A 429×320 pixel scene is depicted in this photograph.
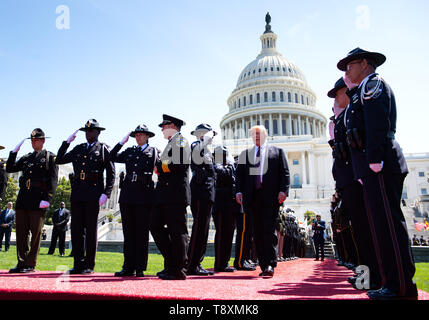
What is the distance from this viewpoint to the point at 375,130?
3.66m

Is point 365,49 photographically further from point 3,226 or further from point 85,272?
point 3,226

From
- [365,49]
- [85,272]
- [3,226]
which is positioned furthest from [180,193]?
[3,226]

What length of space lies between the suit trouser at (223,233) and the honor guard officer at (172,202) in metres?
1.72

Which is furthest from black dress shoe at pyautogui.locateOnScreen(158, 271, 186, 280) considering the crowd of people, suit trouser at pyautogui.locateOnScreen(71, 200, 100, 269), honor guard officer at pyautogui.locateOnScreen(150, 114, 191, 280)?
suit trouser at pyautogui.locateOnScreen(71, 200, 100, 269)

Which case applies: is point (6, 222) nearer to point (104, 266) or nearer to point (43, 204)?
point (104, 266)

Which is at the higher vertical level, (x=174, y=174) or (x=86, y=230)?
(x=174, y=174)

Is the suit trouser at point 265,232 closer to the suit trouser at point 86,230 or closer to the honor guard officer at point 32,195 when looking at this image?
the suit trouser at point 86,230

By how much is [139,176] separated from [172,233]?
1.23 m

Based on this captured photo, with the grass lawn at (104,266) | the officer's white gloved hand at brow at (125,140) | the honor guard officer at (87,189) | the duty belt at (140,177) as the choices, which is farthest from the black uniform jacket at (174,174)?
the grass lawn at (104,266)

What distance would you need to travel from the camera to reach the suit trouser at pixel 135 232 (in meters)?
5.87

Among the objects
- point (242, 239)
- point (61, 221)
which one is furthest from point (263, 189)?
point (61, 221)

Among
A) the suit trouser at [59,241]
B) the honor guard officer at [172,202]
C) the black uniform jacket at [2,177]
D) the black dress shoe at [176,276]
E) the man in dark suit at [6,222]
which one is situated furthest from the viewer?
the man in dark suit at [6,222]

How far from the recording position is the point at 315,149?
7938 centimetres

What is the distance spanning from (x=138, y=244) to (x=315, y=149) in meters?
77.3
